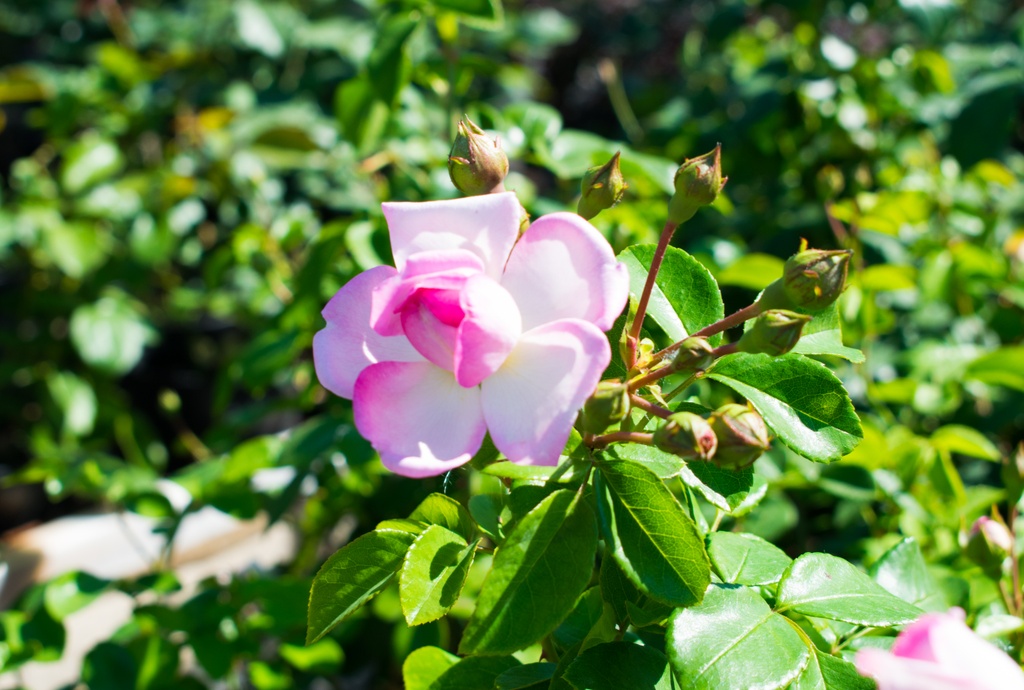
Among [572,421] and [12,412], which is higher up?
[572,421]

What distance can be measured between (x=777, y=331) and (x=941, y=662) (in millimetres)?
168

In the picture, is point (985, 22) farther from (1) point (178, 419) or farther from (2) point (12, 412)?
(2) point (12, 412)

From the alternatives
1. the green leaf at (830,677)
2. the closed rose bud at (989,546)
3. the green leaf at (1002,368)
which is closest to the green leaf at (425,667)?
the green leaf at (830,677)

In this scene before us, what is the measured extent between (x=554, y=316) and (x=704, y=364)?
0.27 feet

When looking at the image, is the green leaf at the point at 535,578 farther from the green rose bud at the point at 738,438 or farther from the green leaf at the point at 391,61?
the green leaf at the point at 391,61

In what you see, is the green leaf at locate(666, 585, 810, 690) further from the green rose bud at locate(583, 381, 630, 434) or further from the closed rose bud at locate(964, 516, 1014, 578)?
the closed rose bud at locate(964, 516, 1014, 578)

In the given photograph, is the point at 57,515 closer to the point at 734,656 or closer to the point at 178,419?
the point at 178,419

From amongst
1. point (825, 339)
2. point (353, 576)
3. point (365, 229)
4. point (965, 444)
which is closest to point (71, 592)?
point (365, 229)

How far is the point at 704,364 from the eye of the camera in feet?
1.45

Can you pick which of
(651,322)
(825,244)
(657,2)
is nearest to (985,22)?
(657,2)

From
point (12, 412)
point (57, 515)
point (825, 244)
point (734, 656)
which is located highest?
point (734, 656)

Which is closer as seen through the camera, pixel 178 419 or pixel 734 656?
pixel 734 656

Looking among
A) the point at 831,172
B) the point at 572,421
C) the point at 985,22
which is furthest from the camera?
the point at 985,22

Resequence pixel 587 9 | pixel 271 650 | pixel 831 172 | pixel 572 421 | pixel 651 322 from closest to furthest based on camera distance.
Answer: pixel 572 421 < pixel 651 322 < pixel 831 172 < pixel 271 650 < pixel 587 9
